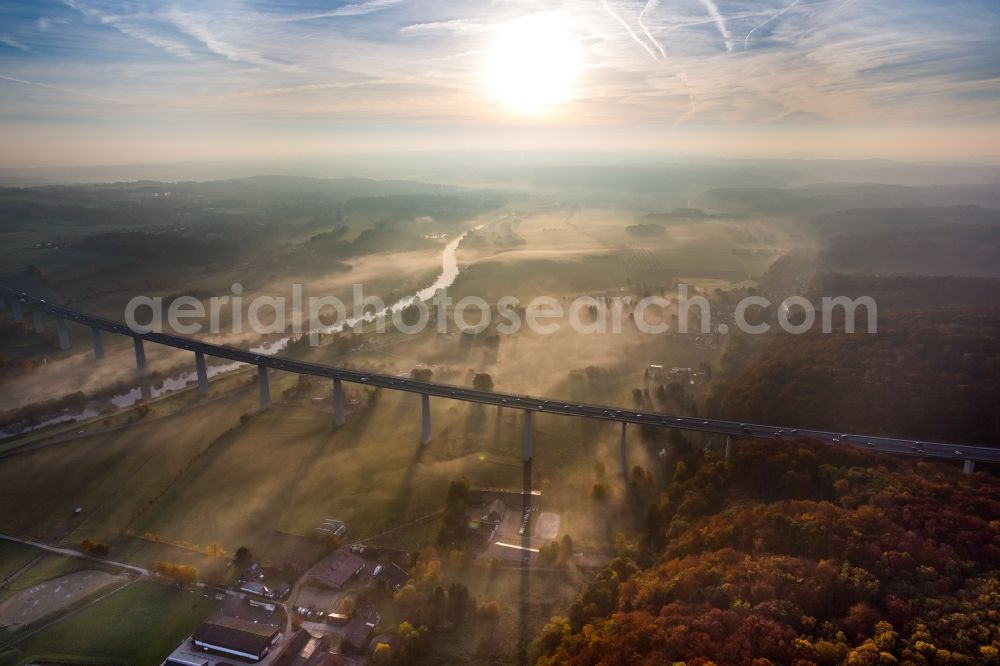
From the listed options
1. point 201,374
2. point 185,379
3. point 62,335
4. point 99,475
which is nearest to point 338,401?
point 99,475

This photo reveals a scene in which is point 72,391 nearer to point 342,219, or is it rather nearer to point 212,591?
point 212,591

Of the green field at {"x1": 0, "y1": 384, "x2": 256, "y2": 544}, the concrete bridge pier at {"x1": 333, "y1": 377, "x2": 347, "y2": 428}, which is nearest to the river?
the green field at {"x1": 0, "y1": 384, "x2": 256, "y2": 544}

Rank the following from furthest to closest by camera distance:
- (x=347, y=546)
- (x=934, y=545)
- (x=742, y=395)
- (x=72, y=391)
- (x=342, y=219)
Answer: (x=342, y=219), (x=72, y=391), (x=742, y=395), (x=347, y=546), (x=934, y=545)

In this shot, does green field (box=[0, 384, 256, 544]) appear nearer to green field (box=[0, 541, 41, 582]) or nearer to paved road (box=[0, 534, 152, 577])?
paved road (box=[0, 534, 152, 577])

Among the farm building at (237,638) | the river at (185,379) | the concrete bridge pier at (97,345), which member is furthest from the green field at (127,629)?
the concrete bridge pier at (97,345)

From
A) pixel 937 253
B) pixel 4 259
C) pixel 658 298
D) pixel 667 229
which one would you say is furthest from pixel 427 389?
pixel 667 229
